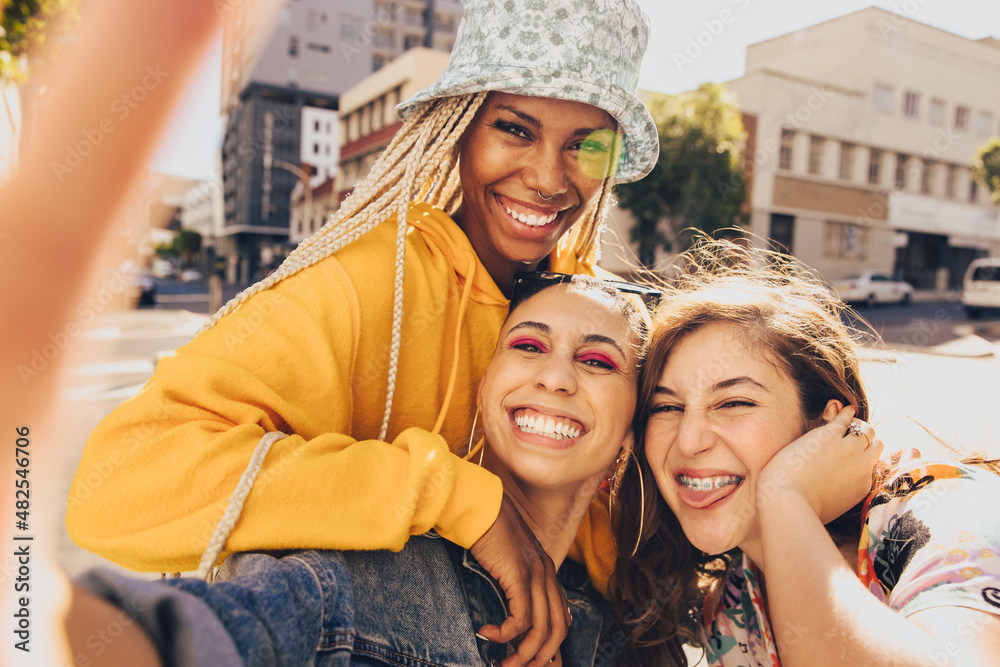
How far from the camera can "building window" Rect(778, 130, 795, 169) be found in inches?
992

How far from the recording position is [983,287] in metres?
18.3

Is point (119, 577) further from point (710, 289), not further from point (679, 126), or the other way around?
point (679, 126)

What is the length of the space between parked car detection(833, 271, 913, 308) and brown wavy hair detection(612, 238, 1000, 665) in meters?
21.3

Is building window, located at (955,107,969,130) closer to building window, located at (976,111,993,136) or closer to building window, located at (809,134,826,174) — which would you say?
building window, located at (976,111,993,136)

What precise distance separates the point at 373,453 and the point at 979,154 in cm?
2794

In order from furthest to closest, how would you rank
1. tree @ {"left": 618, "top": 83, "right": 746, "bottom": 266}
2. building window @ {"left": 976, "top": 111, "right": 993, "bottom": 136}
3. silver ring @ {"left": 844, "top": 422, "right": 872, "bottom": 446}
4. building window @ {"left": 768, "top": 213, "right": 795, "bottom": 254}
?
building window @ {"left": 976, "top": 111, "right": 993, "bottom": 136} < building window @ {"left": 768, "top": 213, "right": 795, "bottom": 254} < tree @ {"left": 618, "top": 83, "right": 746, "bottom": 266} < silver ring @ {"left": 844, "top": 422, "right": 872, "bottom": 446}

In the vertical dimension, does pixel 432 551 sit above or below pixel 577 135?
below

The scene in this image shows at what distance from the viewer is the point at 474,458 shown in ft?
7.66

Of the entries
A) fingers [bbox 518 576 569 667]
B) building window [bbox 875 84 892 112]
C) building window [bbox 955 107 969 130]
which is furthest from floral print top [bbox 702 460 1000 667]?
building window [bbox 955 107 969 130]

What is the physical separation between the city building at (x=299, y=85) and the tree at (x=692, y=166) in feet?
135

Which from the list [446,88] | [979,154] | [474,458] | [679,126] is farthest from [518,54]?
[979,154]

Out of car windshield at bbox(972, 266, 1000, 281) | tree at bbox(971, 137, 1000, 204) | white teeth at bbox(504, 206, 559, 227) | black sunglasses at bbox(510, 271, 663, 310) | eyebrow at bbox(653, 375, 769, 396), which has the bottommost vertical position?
eyebrow at bbox(653, 375, 769, 396)

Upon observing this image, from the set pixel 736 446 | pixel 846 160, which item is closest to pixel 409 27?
pixel 846 160

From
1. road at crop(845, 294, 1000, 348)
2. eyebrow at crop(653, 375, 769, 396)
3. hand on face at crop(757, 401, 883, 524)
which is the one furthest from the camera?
road at crop(845, 294, 1000, 348)
